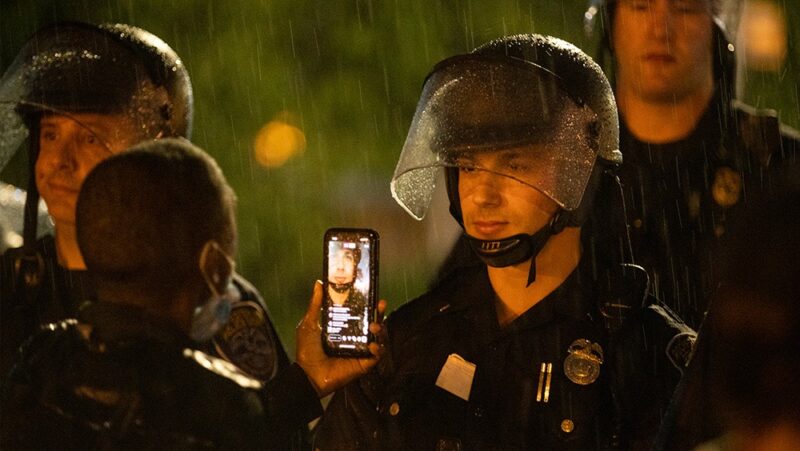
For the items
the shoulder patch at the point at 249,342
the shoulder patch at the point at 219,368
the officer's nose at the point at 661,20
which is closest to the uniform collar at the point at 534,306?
the shoulder patch at the point at 249,342

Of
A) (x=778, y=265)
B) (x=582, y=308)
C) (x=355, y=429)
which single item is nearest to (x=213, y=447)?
(x=355, y=429)

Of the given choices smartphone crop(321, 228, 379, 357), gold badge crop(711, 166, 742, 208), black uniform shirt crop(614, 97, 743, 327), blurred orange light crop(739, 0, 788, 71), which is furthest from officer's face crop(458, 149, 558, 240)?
blurred orange light crop(739, 0, 788, 71)

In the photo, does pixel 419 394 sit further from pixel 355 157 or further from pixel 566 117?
pixel 355 157

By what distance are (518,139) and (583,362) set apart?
0.77 metres

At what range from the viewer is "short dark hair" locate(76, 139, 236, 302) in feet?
12.0

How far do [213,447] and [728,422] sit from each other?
1.49 metres

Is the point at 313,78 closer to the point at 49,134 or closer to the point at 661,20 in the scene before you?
the point at 661,20

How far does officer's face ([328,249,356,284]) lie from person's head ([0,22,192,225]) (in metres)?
0.92

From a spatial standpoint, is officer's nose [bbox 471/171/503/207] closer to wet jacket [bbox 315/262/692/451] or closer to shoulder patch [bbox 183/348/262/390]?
wet jacket [bbox 315/262/692/451]

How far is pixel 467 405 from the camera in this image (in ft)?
14.5

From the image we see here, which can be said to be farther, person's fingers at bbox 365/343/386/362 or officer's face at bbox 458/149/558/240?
officer's face at bbox 458/149/558/240

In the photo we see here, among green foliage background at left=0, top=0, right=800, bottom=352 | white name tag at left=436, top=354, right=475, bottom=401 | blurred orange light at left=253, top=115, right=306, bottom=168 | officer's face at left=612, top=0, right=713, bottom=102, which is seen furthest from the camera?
blurred orange light at left=253, top=115, right=306, bottom=168

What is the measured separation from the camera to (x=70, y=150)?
16.3ft

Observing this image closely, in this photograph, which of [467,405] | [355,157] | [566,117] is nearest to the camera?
[467,405]
